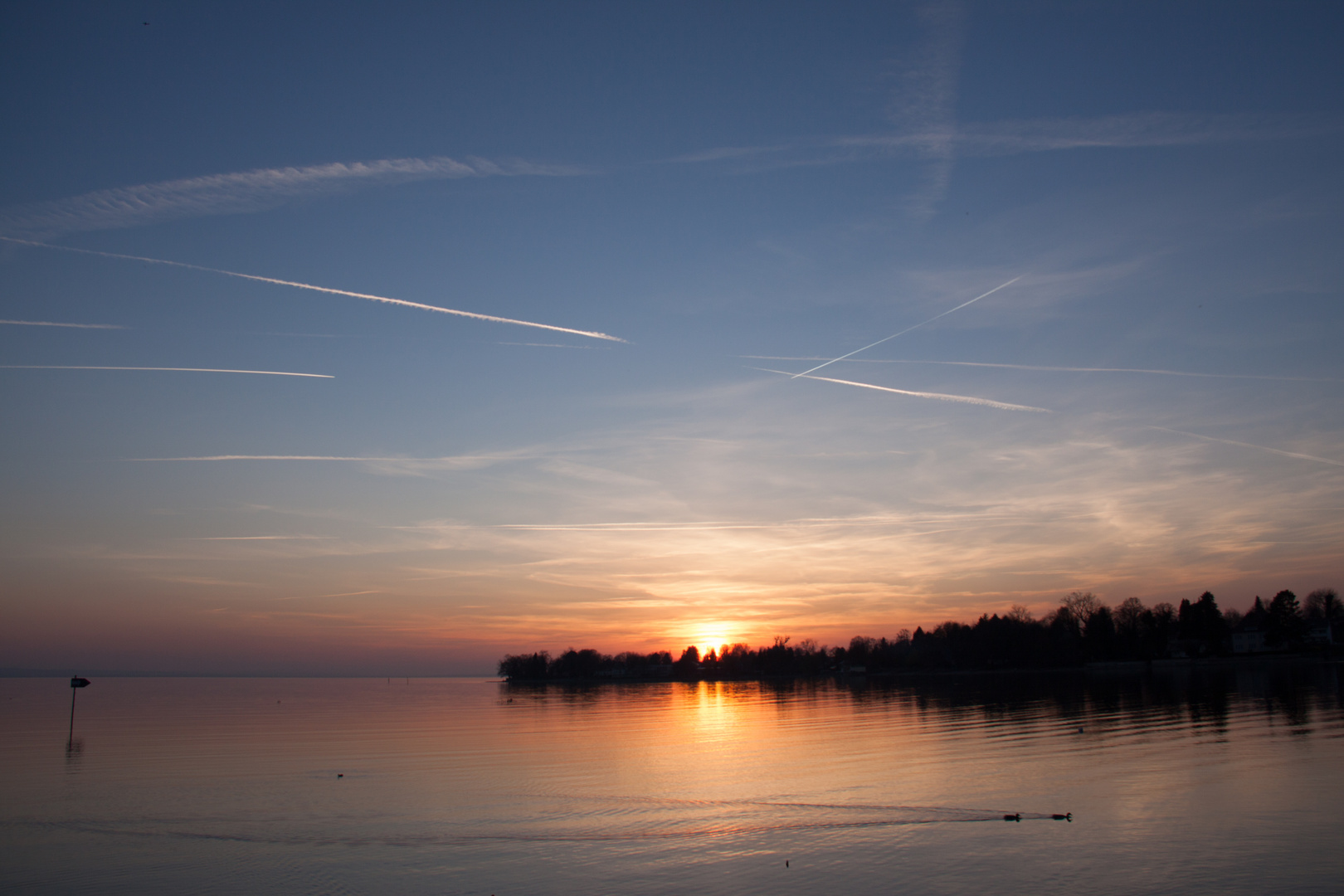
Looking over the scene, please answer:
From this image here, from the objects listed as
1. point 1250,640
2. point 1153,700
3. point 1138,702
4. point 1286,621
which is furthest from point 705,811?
point 1250,640

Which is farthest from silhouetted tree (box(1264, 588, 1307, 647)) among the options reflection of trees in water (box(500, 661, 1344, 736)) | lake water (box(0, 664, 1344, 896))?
lake water (box(0, 664, 1344, 896))

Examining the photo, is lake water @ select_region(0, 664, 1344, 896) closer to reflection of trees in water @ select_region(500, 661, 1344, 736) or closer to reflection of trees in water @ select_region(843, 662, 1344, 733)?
reflection of trees in water @ select_region(500, 661, 1344, 736)

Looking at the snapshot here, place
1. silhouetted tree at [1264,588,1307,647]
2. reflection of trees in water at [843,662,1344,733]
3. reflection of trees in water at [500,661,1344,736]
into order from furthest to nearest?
silhouetted tree at [1264,588,1307,647] → reflection of trees in water at [843,662,1344,733] → reflection of trees in water at [500,661,1344,736]

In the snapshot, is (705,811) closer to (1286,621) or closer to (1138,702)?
(1138,702)

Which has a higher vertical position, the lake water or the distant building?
the lake water

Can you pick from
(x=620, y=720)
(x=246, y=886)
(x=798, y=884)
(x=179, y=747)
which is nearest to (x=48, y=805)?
(x=246, y=886)

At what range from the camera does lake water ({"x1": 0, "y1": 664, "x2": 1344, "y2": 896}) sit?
2019 centimetres

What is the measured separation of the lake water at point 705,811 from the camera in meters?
20.2

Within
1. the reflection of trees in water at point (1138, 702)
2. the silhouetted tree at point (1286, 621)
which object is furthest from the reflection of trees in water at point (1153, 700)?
the silhouetted tree at point (1286, 621)

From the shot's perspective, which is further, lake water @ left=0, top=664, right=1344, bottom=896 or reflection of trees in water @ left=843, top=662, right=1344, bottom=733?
reflection of trees in water @ left=843, top=662, right=1344, bottom=733

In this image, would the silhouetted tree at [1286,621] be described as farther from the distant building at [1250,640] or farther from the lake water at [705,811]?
the lake water at [705,811]

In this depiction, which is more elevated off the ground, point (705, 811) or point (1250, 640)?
point (705, 811)

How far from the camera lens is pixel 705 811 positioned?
28.6 m

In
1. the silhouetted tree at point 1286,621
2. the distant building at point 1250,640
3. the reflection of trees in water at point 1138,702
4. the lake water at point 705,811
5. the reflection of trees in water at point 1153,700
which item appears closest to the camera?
the lake water at point 705,811
